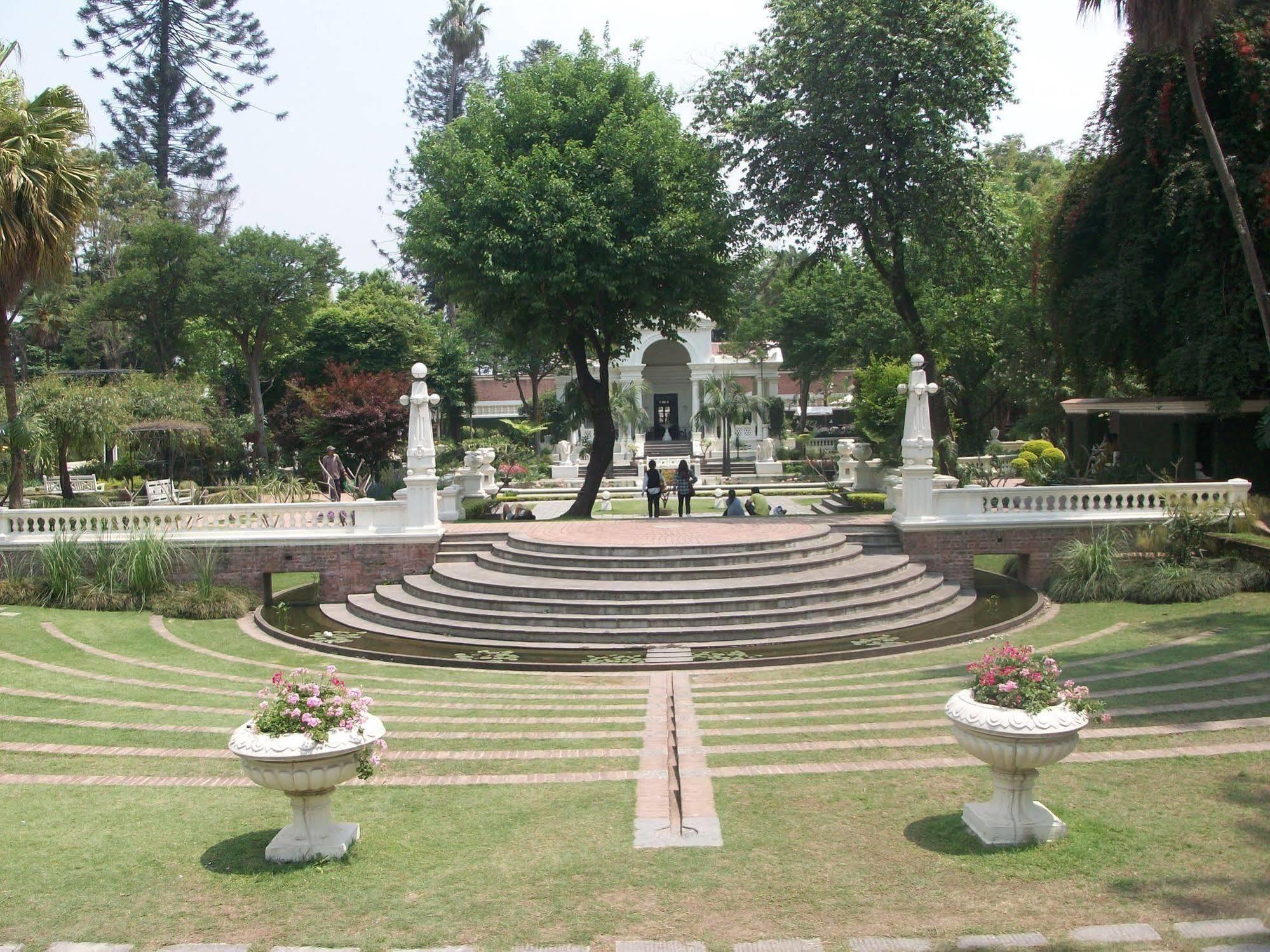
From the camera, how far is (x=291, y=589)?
2144 cm

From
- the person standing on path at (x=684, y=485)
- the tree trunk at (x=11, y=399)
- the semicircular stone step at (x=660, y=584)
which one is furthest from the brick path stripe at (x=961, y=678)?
the tree trunk at (x=11, y=399)

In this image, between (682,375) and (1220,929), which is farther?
(682,375)

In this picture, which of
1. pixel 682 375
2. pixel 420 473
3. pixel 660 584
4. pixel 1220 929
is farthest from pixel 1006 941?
pixel 682 375

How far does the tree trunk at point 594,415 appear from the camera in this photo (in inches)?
982

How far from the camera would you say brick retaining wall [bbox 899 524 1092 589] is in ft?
63.2

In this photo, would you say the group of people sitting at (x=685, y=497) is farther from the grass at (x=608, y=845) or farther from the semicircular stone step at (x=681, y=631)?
the grass at (x=608, y=845)

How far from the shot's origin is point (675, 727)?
32.7 feet

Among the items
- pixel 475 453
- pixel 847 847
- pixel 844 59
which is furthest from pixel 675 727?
pixel 475 453

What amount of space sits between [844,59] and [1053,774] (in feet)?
59.1

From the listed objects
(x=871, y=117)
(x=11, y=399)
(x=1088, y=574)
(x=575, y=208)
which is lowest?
(x=1088, y=574)

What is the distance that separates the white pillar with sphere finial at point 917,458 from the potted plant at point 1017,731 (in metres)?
13.0

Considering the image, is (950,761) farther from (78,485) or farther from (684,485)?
(78,485)

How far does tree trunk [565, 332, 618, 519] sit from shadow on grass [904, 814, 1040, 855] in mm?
18013

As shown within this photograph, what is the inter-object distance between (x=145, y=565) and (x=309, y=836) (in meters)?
13.5
